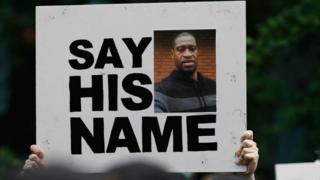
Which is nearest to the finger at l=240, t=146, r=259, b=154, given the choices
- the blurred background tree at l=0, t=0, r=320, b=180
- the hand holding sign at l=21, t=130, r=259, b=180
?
the hand holding sign at l=21, t=130, r=259, b=180

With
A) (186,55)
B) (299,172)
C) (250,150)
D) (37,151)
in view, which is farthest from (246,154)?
(299,172)

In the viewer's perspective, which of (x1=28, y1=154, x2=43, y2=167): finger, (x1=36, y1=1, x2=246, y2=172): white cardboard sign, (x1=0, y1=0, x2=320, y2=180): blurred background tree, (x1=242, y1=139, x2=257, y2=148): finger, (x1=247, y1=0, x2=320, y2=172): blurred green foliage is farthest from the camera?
(x1=0, y1=0, x2=320, y2=180): blurred background tree

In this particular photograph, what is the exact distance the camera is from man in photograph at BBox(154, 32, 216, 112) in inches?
215

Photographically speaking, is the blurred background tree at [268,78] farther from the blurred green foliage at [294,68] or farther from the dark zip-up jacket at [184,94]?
the dark zip-up jacket at [184,94]

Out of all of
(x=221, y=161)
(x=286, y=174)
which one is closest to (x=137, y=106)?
(x=221, y=161)

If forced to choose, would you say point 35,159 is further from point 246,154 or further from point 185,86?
point 246,154

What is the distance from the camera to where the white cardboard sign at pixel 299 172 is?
648 centimetres

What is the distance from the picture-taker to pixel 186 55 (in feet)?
18.0

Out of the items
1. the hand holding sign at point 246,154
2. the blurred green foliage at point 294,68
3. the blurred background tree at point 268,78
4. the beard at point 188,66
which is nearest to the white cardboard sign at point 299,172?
the hand holding sign at point 246,154

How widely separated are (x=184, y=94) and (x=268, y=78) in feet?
23.6

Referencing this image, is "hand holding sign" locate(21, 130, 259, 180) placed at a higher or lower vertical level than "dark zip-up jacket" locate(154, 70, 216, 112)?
lower

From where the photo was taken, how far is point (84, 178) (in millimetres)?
3049

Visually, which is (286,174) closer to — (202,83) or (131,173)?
(202,83)

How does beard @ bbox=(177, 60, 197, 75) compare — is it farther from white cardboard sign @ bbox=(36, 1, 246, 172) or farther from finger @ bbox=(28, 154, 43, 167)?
finger @ bbox=(28, 154, 43, 167)
